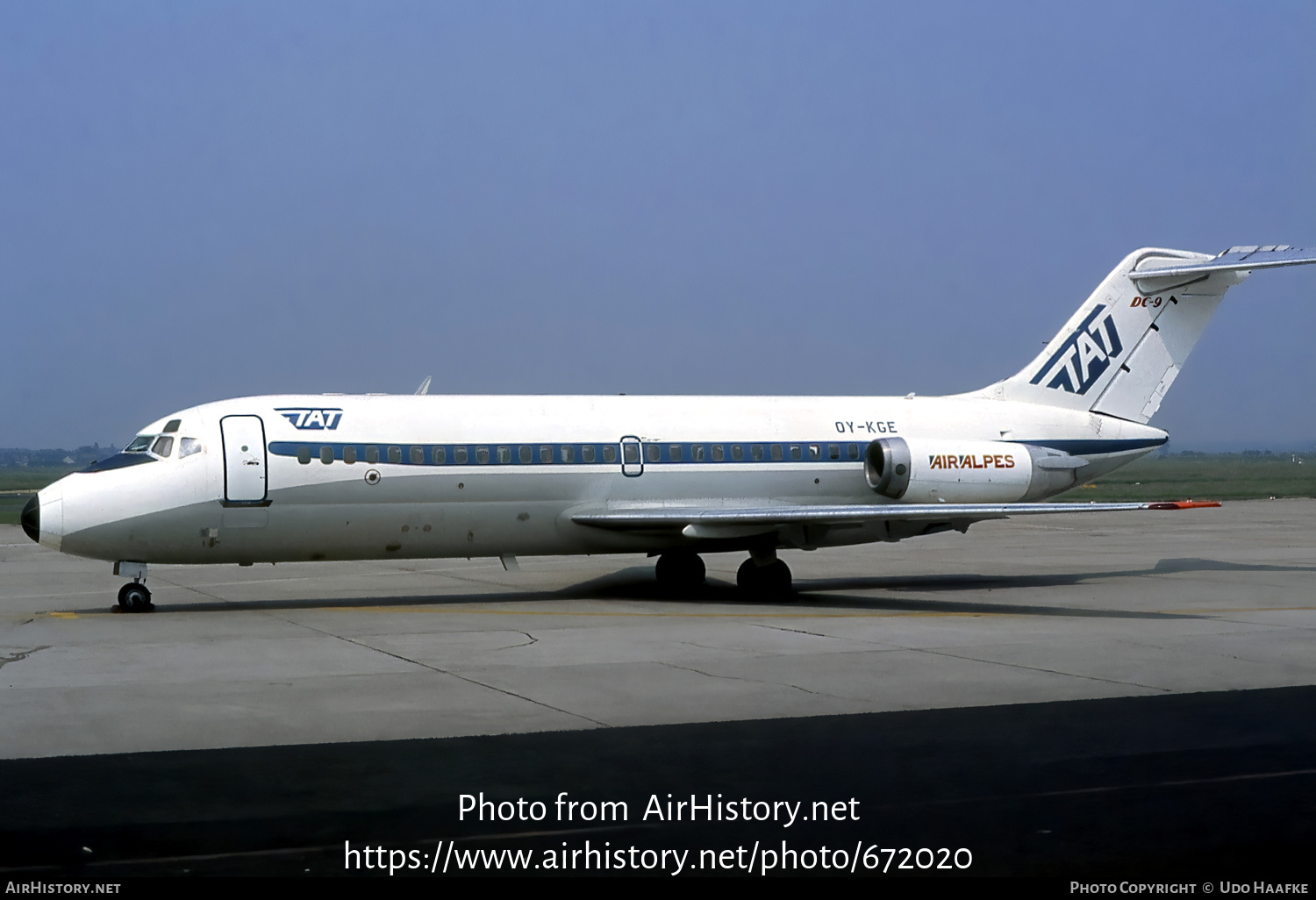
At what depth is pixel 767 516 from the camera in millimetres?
19703

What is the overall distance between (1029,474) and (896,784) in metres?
15.5

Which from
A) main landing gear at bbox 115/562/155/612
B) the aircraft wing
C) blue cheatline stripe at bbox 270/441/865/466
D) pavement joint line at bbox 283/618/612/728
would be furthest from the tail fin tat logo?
main landing gear at bbox 115/562/155/612

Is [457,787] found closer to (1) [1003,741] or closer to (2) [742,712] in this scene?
(2) [742,712]

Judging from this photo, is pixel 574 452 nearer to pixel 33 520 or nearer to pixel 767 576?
pixel 767 576

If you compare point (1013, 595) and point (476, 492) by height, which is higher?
point (476, 492)

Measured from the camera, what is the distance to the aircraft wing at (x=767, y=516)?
63.7ft

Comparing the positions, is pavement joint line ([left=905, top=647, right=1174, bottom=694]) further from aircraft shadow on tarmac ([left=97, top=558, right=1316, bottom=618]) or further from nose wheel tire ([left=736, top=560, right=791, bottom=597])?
nose wheel tire ([left=736, top=560, right=791, bottom=597])

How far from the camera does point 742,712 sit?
11.0 m

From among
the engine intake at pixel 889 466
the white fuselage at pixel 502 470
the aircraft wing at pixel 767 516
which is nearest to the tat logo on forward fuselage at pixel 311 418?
the white fuselage at pixel 502 470

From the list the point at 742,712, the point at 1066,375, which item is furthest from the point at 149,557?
the point at 1066,375

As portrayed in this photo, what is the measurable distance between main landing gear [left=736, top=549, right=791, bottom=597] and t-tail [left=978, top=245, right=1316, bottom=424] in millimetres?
5889

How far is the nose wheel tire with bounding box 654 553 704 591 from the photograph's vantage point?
22.2m

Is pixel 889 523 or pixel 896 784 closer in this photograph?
pixel 896 784

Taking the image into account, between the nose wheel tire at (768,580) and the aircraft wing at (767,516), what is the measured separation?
73 cm
